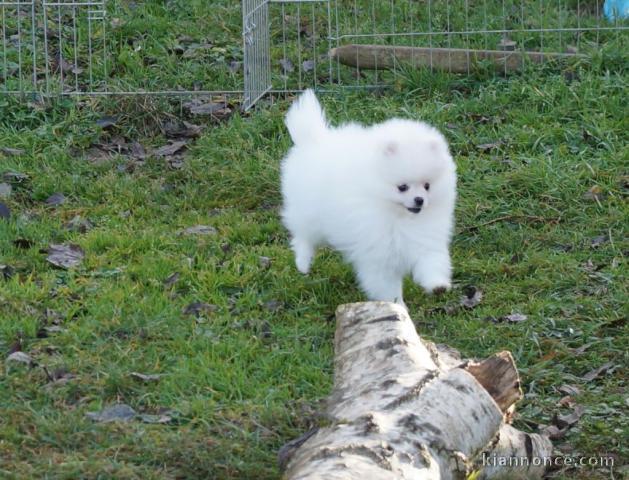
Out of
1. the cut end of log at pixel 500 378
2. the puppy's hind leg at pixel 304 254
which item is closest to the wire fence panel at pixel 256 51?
the puppy's hind leg at pixel 304 254

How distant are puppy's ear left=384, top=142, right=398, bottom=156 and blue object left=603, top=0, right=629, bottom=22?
12.6ft

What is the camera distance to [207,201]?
6.52 metres

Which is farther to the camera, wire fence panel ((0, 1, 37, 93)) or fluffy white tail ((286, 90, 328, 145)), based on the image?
wire fence panel ((0, 1, 37, 93))

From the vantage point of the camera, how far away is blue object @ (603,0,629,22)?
27.3 feet

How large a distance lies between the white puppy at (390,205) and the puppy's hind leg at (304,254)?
21 centimetres

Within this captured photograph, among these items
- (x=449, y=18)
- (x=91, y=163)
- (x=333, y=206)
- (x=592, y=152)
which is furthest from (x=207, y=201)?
(x=449, y=18)

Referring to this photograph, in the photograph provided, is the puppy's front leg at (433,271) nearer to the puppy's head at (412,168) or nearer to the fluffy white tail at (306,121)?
the puppy's head at (412,168)

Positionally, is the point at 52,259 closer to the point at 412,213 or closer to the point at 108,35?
the point at 412,213

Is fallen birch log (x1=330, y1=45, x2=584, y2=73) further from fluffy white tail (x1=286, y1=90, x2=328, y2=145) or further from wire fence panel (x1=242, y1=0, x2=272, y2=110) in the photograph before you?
fluffy white tail (x1=286, y1=90, x2=328, y2=145)

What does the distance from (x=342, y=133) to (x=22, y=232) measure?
5.26 ft

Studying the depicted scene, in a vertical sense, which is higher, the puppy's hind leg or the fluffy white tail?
the fluffy white tail

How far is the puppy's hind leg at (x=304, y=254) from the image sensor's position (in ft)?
18.2

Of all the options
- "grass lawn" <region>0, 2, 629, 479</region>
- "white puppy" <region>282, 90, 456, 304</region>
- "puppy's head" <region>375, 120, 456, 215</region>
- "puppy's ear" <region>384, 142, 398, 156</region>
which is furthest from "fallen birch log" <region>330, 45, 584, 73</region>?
"puppy's ear" <region>384, 142, 398, 156</region>

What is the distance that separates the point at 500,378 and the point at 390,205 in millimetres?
1472
